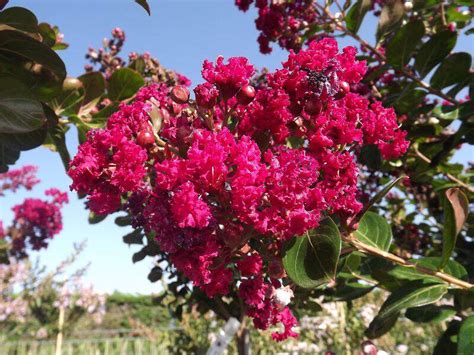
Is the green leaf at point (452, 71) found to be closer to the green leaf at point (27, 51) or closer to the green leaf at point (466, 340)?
the green leaf at point (466, 340)

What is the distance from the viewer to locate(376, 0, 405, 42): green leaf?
1675 millimetres

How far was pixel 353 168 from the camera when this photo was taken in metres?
0.84

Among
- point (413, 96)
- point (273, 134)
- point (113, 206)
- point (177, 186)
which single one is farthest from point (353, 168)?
point (413, 96)

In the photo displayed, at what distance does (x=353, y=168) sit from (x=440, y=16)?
176 cm

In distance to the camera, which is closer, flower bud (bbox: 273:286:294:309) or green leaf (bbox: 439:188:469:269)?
flower bud (bbox: 273:286:294:309)

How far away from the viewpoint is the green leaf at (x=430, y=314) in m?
1.38

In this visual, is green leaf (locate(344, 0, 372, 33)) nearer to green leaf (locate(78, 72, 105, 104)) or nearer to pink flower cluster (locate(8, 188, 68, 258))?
green leaf (locate(78, 72, 105, 104))

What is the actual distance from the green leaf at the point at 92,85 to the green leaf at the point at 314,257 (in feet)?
3.36

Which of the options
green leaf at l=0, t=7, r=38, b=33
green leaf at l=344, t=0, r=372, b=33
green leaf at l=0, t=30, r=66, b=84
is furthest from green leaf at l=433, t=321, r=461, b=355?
green leaf at l=0, t=7, r=38, b=33

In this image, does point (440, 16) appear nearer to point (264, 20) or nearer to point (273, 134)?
point (264, 20)

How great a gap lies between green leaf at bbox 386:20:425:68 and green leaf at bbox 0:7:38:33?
1272 millimetres

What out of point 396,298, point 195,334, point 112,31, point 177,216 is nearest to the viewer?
point 177,216

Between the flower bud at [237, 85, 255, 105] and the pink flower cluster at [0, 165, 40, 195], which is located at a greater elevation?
the pink flower cluster at [0, 165, 40, 195]

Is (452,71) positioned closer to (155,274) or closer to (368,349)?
(368,349)
